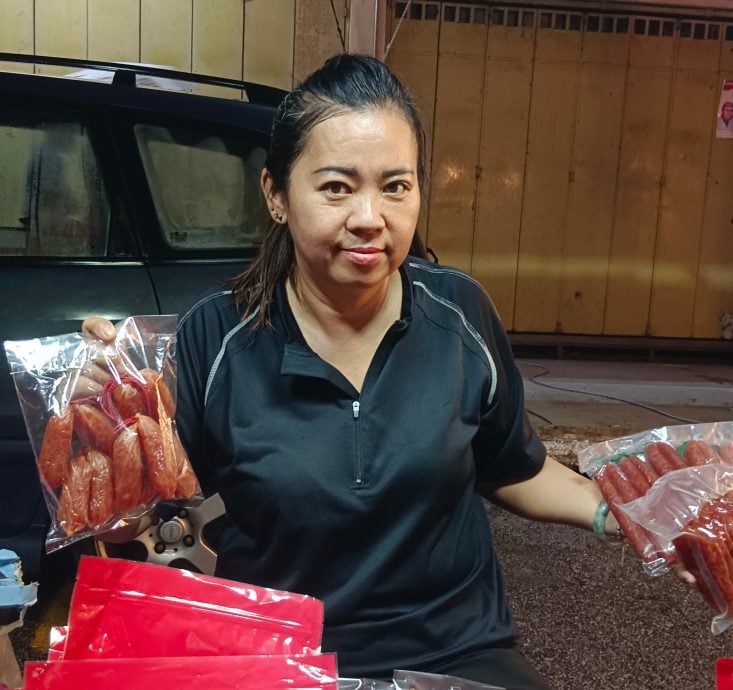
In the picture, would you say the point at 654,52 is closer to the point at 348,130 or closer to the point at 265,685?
the point at 348,130

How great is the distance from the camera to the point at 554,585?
3.75 meters

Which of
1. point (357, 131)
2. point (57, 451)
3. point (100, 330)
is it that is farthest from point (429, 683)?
point (357, 131)

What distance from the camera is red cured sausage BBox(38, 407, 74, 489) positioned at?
1.38 meters

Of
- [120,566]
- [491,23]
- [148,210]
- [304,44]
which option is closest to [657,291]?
[491,23]

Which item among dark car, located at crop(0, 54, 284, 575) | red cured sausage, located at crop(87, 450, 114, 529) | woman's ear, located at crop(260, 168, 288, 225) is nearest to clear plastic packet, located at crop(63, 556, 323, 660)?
red cured sausage, located at crop(87, 450, 114, 529)

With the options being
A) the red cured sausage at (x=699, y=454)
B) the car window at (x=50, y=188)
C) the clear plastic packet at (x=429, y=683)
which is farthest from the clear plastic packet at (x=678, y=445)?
the car window at (x=50, y=188)

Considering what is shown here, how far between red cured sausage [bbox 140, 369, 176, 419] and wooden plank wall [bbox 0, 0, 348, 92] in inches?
199

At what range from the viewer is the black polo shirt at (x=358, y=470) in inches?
61.4

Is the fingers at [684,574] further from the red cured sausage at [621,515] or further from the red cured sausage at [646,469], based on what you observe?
the red cured sausage at [646,469]

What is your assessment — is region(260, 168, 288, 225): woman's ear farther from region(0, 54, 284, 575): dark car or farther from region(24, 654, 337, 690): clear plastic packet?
region(0, 54, 284, 575): dark car

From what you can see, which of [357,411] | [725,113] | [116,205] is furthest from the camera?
[725,113]

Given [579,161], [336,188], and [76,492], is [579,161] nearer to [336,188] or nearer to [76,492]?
[336,188]

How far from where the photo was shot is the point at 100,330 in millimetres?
1493

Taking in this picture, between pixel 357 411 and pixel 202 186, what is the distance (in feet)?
6.44
